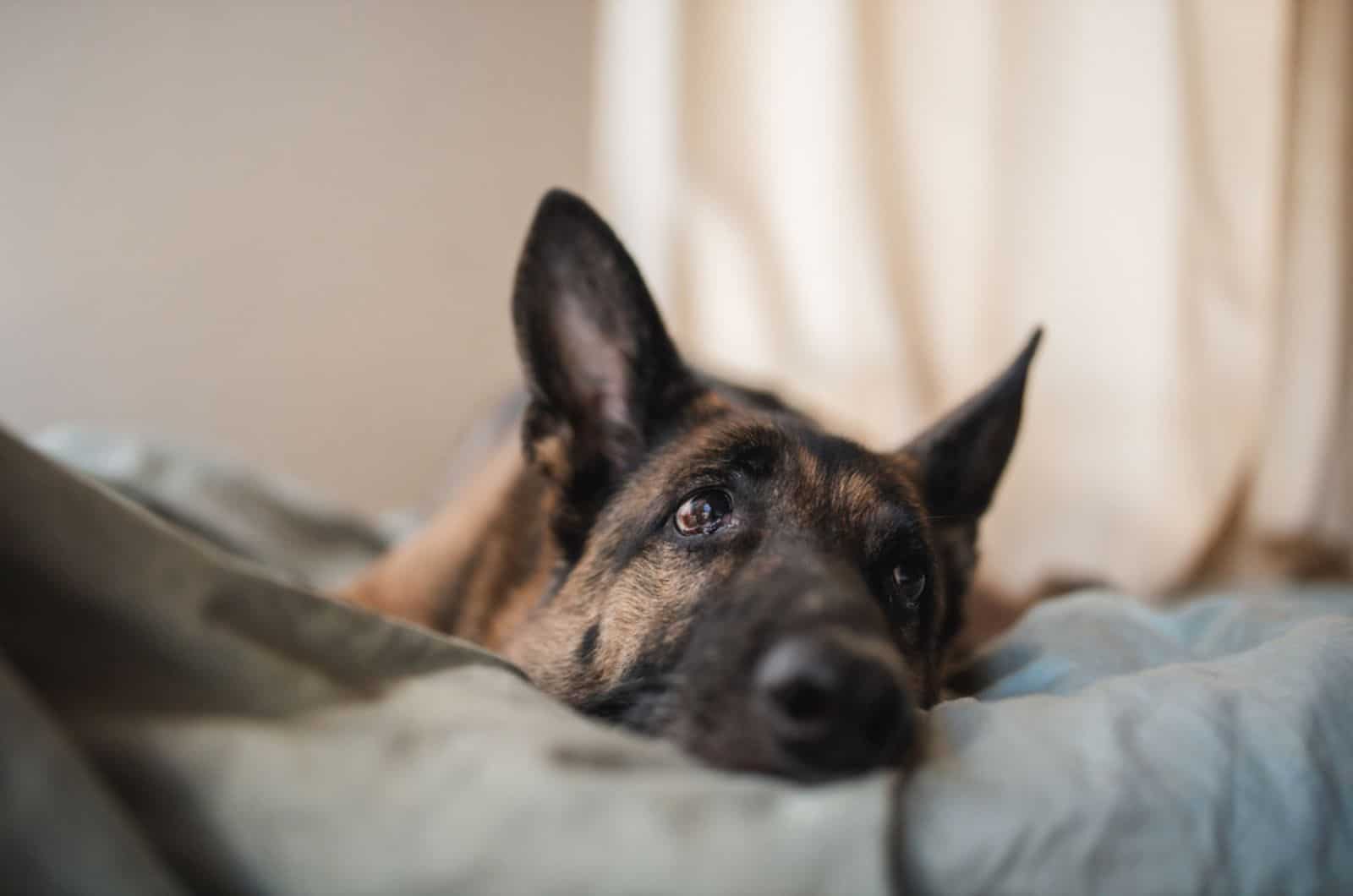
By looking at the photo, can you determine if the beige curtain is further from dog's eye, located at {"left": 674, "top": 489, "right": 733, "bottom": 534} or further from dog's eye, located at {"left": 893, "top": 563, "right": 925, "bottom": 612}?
dog's eye, located at {"left": 674, "top": 489, "right": 733, "bottom": 534}

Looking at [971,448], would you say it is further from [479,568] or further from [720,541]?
[479,568]

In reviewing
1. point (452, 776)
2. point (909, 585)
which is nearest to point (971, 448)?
point (909, 585)

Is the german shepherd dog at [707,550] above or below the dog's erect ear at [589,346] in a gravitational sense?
below

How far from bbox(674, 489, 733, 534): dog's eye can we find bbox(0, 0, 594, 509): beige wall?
2294mm

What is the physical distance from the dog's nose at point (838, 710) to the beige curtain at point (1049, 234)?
7.20 ft

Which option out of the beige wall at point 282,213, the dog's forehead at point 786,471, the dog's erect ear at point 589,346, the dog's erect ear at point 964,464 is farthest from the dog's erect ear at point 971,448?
the beige wall at point 282,213

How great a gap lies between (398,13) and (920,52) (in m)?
2.03

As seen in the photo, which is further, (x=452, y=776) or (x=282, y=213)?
(x=282, y=213)

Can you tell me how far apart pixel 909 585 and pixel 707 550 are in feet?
1.37

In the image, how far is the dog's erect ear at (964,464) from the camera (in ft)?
5.97

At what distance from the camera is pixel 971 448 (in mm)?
1877

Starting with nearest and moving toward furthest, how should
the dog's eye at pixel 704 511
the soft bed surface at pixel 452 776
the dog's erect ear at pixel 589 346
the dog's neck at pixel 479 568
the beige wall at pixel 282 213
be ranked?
the soft bed surface at pixel 452 776 → the dog's eye at pixel 704 511 → the dog's erect ear at pixel 589 346 → the dog's neck at pixel 479 568 → the beige wall at pixel 282 213

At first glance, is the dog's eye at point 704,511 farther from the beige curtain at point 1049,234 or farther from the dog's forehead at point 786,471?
the beige curtain at point 1049,234

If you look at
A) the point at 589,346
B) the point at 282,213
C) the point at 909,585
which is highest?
the point at 282,213
